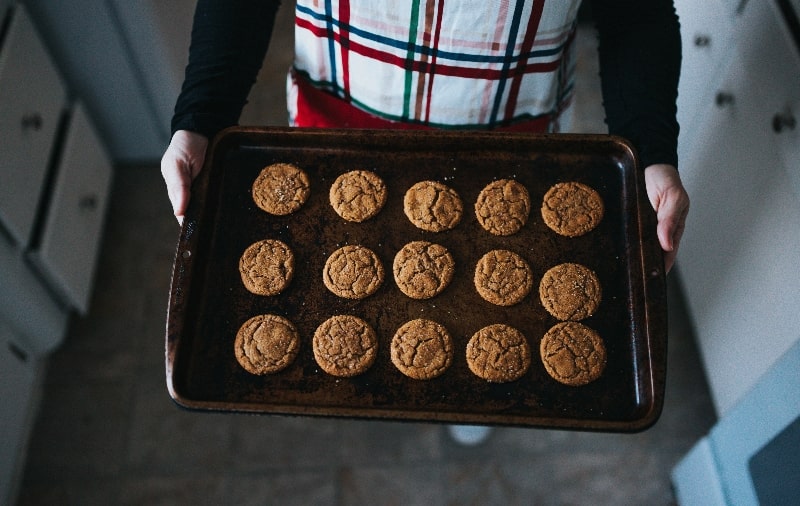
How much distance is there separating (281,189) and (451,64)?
15.8 inches

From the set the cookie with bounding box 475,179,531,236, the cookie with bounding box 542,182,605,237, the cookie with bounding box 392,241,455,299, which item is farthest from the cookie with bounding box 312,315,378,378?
the cookie with bounding box 542,182,605,237

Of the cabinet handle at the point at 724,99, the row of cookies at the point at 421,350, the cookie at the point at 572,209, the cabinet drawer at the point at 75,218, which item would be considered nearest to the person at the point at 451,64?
the cookie at the point at 572,209

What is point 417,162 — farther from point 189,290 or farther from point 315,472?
point 315,472

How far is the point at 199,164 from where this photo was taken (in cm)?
112

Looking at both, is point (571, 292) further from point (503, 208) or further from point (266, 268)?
point (266, 268)

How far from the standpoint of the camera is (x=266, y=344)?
3.46ft

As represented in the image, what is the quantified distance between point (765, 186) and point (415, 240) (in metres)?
0.85

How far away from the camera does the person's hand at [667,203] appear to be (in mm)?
1045

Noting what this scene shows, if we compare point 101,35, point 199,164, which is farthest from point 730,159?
point 101,35

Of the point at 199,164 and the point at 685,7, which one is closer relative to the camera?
the point at 199,164

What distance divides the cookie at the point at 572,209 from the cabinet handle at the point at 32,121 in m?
1.38

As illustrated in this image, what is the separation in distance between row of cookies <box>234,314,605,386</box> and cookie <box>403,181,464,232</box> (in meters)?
0.20

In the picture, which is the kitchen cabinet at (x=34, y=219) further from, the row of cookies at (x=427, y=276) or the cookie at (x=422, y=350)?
the cookie at (x=422, y=350)

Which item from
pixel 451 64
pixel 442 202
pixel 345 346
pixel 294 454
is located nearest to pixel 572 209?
pixel 442 202
